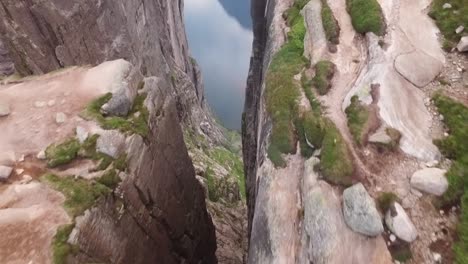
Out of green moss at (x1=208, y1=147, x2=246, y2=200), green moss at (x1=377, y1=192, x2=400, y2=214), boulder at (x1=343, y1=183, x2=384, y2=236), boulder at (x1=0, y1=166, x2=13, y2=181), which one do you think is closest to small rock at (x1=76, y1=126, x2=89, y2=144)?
boulder at (x1=0, y1=166, x2=13, y2=181)

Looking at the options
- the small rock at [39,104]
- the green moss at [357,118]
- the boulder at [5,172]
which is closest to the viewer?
the boulder at [5,172]

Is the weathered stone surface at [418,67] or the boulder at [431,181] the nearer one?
the boulder at [431,181]

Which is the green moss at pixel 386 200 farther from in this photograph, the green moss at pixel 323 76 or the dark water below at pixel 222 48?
the dark water below at pixel 222 48

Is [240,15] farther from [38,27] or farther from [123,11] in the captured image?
[38,27]

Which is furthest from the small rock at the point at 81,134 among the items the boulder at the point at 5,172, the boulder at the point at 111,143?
the boulder at the point at 5,172

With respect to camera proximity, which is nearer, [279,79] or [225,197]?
[279,79]

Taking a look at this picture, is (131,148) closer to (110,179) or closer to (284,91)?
(110,179)

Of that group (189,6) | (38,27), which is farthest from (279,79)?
(189,6)

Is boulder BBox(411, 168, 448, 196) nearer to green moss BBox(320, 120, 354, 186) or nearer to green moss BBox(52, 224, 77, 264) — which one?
green moss BBox(320, 120, 354, 186)
